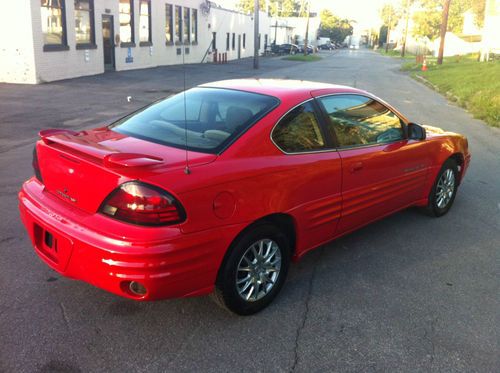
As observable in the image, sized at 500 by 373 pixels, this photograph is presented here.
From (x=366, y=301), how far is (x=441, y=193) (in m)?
2.36

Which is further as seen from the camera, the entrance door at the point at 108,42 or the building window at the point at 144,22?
the building window at the point at 144,22

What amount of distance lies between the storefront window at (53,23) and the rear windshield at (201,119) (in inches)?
643

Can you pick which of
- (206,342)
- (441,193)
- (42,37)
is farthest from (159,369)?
(42,37)

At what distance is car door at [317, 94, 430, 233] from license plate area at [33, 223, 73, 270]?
2132 mm

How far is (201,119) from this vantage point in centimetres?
371

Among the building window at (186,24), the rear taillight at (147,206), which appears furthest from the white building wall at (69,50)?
the rear taillight at (147,206)

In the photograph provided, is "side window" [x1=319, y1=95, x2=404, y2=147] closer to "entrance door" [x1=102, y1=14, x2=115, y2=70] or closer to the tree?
"entrance door" [x1=102, y1=14, x2=115, y2=70]

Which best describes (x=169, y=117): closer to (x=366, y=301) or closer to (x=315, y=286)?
(x=315, y=286)

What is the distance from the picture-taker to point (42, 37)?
58.5 feet

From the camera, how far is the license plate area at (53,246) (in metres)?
2.99

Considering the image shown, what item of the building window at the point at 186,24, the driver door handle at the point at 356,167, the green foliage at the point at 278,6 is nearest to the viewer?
the driver door handle at the point at 356,167

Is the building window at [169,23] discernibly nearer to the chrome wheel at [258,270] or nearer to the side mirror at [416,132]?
the side mirror at [416,132]

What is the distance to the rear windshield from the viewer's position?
333 cm

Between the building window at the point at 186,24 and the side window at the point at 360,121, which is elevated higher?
the building window at the point at 186,24
